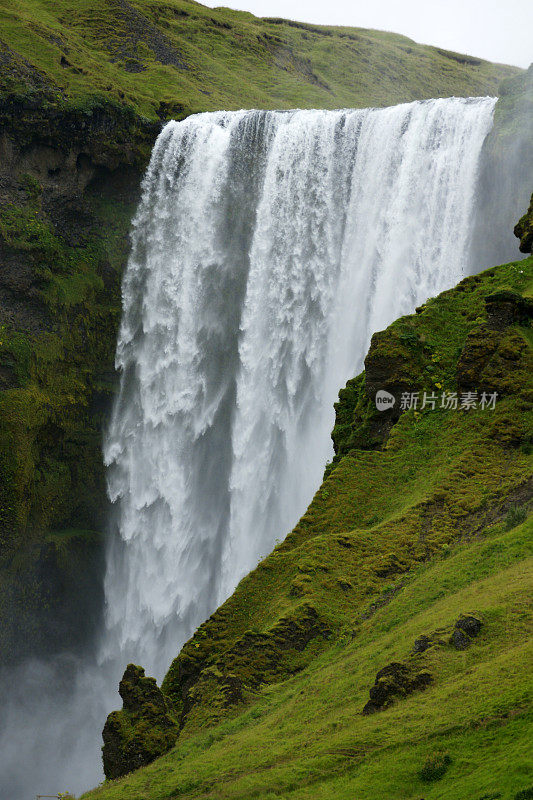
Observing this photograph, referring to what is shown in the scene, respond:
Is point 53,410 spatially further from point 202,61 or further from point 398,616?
point 202,61

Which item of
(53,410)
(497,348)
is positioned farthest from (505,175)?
(53,410)

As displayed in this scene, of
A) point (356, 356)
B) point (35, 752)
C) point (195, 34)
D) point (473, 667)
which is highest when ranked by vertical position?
point (195, 34)

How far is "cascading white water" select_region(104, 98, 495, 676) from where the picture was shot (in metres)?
31.6

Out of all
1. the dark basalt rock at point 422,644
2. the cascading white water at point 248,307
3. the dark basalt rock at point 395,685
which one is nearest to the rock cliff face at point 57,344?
the cascading white water at point 248,307

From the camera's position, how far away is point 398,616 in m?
11.9

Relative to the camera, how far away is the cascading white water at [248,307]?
3158 cm

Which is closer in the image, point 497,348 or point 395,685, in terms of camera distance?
point 395,685

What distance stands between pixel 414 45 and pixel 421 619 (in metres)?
80.0

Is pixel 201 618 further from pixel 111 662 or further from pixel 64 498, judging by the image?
pixel 64 498

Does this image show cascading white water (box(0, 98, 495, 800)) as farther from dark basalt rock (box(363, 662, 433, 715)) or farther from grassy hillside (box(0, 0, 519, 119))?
dark basalt rock (box(363, 662, 433, 715))

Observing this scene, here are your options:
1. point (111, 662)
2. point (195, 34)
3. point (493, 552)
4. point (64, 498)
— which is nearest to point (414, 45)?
point (195, 34)

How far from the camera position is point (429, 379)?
60.3 ft

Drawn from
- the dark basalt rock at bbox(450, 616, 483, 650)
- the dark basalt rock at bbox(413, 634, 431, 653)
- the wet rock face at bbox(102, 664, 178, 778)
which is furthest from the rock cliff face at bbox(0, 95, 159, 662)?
the dark basalt rock at bbox(450, 616, 483, 650)

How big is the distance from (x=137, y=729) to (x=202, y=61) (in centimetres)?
5309
